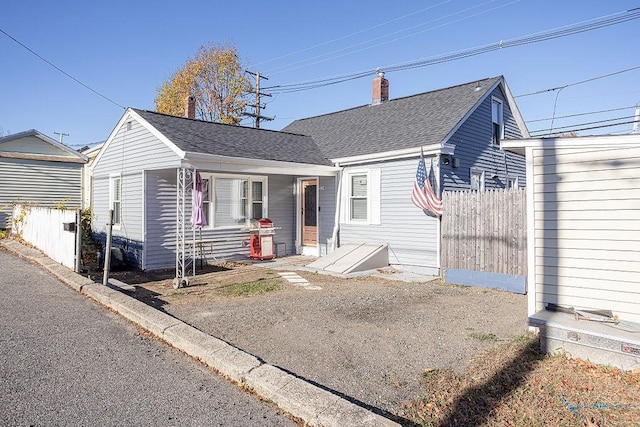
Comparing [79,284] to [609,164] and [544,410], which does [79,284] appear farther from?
[609,164]

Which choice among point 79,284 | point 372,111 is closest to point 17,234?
point 79,284

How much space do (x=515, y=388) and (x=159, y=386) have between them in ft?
10.6

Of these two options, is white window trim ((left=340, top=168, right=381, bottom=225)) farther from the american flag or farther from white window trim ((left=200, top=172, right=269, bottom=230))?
white window trim ((left=200, top=172, right=269, bottom=230))

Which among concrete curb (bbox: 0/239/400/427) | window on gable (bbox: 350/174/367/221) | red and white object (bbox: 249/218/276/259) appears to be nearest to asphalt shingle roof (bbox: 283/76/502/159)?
window on gable (bbox: 350/174/367/221)

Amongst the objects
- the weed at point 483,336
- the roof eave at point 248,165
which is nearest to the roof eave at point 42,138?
the roof eave at point 248,165

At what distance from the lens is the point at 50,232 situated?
35.8 feet

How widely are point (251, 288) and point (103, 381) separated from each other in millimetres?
4733

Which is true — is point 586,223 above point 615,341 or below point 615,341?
above

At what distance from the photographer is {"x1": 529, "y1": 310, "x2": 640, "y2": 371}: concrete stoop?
4160 mm

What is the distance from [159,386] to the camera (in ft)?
12.5

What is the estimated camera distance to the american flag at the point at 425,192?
10.1m

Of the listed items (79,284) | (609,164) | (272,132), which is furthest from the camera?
(272,132)

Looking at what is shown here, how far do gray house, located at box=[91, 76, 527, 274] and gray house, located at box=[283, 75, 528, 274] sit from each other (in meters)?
0.03

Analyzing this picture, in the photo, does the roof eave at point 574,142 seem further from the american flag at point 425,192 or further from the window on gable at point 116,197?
the window on gable at point 116,197
